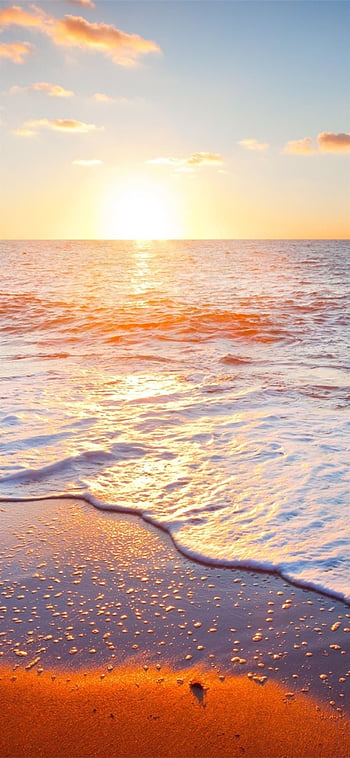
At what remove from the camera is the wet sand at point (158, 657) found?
6.72 feet

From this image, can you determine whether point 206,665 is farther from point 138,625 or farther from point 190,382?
point 190,382

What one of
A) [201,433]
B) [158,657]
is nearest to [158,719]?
[158,657]

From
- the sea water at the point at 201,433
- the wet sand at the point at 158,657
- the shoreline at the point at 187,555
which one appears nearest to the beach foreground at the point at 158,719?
the wet sand at the point at 158,657

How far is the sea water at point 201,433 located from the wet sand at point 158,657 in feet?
1.20

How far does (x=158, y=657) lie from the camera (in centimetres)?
247

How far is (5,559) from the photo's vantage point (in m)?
3.26

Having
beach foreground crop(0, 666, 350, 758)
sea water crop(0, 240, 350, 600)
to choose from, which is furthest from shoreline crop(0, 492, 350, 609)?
beach foreground crop(0, 666, 350, 758)

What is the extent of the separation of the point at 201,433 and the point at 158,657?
10.7 ft

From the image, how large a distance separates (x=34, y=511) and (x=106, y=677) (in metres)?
1.77

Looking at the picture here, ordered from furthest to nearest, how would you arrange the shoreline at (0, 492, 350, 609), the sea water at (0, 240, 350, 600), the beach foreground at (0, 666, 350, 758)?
the sea water at (0, 240, 350, 600) < the shoreline at (0, 492, 350, 609) < the beach foreground at (0, 666, 350, 758)

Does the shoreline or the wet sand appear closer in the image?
the wet sand

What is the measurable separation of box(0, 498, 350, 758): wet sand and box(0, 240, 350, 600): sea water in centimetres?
36

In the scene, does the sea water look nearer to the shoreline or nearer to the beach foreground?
the shoreline

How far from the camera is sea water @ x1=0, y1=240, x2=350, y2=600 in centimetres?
369
